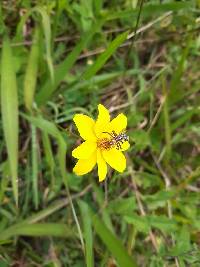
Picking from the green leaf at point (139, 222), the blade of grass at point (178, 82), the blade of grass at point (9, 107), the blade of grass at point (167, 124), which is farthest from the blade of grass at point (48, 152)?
the blade of grass at point (178, 82)

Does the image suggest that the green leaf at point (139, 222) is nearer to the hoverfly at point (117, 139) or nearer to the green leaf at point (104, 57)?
the hoverfly at point (117, 139)

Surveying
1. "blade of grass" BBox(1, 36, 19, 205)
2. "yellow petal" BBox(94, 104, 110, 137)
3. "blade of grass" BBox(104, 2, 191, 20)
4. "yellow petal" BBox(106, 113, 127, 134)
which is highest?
"blade of grass" BBox(104, 2, 191, 20)

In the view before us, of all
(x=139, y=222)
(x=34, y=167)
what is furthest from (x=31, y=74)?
(x=139, y=222)

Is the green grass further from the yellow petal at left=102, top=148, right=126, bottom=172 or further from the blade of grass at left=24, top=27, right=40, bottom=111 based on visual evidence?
the yellow petal at left=102, top=148, right=126, bottom=172

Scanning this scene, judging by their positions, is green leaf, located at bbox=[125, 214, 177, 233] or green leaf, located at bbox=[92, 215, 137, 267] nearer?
green leaf, located at bbox=[92, 215, 137, 267]

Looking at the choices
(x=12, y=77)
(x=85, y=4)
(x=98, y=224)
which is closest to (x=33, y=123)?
(x=12, y=77)

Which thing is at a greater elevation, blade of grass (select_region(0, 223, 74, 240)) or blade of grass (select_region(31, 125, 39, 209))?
blade of grass (select_region(31, 125, 39, 209))

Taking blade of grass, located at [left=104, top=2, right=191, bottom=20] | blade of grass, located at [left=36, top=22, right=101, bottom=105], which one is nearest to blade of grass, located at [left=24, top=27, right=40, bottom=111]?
blade of grass, located at [left=36, top=22, right=101, bottom=105]

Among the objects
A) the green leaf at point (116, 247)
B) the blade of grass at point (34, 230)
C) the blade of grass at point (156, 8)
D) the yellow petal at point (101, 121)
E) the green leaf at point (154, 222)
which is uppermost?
the blade of grass at point (156, 8)
